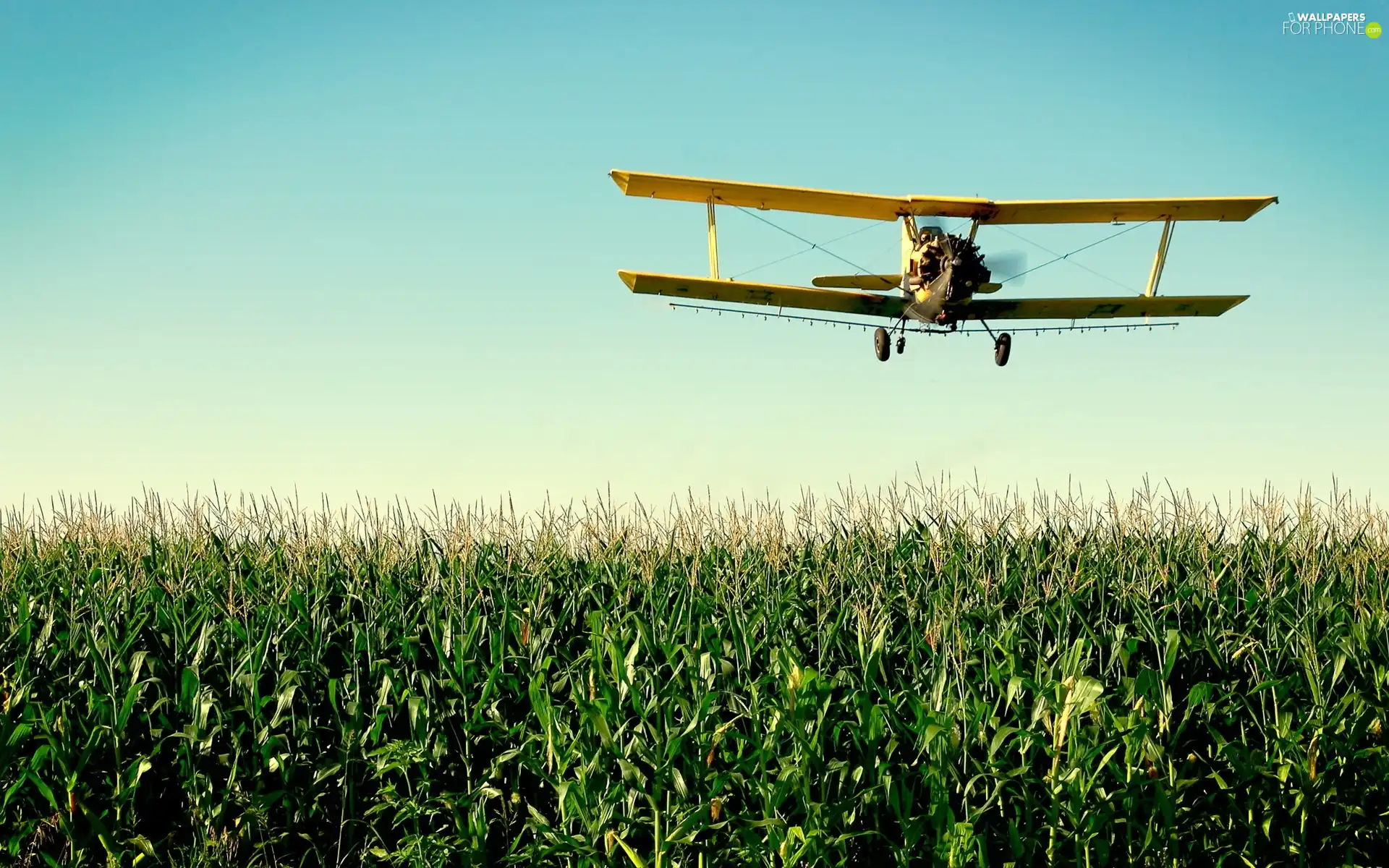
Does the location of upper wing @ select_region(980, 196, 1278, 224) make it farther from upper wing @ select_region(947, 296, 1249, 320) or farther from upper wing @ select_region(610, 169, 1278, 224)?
upper wing @ select_region(947, 296, 1249, 320)

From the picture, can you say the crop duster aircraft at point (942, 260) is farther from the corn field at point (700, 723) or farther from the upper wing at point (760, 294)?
the corn field at point (700, 723)

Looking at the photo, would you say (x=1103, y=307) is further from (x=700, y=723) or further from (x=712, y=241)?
(x=700, y=723)

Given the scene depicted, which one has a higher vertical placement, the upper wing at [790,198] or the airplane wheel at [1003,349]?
the upper wing at [790,198]

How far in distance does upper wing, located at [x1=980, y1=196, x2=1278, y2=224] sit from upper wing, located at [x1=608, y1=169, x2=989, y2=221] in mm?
953

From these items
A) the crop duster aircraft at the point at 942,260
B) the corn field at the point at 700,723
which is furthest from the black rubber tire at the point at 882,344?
the corn field at the point at 700,723

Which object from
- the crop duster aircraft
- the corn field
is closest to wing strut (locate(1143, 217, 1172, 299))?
the crop duster aircraft

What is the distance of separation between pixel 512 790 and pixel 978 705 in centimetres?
318

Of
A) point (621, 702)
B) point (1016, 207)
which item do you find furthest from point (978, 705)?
point (1016, 207)

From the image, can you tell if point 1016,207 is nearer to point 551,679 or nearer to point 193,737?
point 551,679

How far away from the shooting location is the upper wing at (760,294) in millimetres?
19562

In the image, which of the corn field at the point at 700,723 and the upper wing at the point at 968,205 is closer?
the corn field at the point at 700,723

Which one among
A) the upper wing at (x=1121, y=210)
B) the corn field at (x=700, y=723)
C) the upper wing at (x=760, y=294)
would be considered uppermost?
the upper wing at (x=1121, y=210)

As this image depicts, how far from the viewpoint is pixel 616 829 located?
6773 millimetres

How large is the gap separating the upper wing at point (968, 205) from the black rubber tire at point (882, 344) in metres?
2.65
